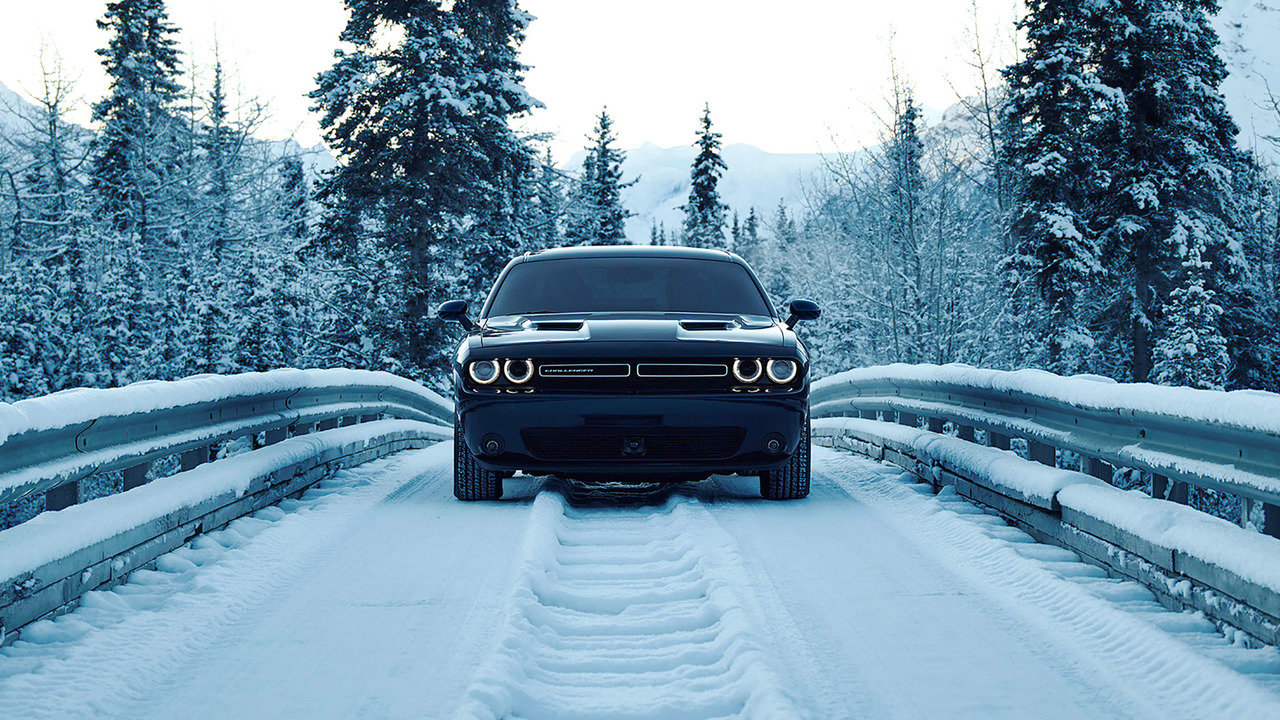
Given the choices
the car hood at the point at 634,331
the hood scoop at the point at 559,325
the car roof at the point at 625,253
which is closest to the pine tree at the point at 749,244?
the car roof at the point at 625,253

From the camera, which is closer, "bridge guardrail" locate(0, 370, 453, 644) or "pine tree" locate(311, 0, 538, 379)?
"bridge guardrail" locate(0, 370, 453, 644)

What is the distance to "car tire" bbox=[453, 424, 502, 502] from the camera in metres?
6.51

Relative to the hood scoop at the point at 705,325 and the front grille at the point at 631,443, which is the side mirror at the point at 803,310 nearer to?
the hood scoop at the point at 705,325

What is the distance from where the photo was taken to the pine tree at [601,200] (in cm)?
5450

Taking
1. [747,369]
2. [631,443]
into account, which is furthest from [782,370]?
[631,443]

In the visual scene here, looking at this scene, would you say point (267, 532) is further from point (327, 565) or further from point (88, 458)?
point (88, 458)

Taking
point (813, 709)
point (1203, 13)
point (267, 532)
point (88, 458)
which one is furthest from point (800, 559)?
point (1203, 13)

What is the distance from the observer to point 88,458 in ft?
14.5

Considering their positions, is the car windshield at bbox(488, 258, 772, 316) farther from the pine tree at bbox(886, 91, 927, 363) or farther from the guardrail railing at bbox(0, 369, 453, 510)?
the pine tree at bbox(886, 91, 927, 363)

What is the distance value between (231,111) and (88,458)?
27822 millimetres

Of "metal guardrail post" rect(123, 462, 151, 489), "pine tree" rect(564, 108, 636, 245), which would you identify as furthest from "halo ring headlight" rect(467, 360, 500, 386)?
"pine tree" rect(564, 108, 636, 245)

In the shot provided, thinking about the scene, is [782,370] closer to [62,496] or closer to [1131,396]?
[1131,396]

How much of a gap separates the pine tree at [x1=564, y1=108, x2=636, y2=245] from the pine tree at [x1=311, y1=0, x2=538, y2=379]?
88.7 feet

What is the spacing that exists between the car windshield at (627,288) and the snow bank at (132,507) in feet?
5.56
